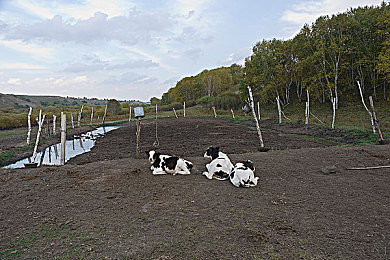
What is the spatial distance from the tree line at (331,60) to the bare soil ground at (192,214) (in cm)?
1831

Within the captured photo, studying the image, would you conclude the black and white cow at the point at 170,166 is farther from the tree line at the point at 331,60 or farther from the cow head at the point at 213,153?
the tree line at the point at 331,60

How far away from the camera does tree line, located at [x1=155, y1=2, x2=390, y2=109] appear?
102ft

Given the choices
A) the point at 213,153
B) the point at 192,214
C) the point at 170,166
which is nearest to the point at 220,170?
the point at 170,166

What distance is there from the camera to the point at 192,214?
5051 millimetres

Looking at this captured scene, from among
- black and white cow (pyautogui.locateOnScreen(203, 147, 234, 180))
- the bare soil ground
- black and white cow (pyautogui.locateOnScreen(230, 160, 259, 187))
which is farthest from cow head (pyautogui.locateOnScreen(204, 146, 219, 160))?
black and white cow (pyautogui.locateOnScreen(230, 160, 259, 187))

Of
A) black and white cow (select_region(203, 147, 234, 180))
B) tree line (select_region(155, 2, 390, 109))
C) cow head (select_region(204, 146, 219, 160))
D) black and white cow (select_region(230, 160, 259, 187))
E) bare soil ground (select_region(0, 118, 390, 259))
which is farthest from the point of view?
tree line (select_region(155, 2, 390, 109))

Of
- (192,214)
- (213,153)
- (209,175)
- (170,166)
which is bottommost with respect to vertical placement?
(192,214)

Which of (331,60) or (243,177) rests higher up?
(331,60)

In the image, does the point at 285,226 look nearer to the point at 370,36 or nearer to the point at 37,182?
the point at 37,182

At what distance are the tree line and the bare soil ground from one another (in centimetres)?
1831

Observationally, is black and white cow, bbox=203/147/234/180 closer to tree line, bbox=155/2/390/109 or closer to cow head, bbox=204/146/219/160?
cow head, bbox=204/146/219/160

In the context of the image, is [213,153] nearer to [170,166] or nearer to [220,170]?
[220,170]

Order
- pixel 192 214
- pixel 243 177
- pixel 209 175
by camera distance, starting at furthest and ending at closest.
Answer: pixel 209 175
pixel 243 177
pixel 192 214

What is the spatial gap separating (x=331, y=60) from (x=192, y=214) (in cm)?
3566
